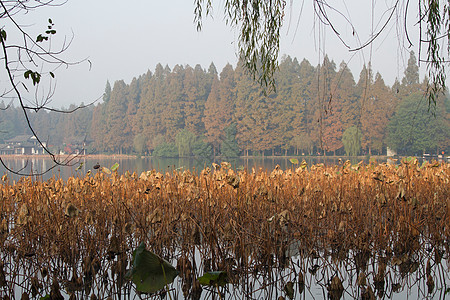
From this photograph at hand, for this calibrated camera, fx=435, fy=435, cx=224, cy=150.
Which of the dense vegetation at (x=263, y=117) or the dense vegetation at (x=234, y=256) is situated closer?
the dense vegetation at (x=234, y=256)

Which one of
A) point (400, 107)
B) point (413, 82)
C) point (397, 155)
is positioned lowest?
point (397, 155)

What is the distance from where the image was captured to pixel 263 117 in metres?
35.1

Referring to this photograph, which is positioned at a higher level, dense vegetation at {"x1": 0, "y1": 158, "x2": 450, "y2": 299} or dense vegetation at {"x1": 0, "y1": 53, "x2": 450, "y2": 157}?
dense vegetation at {"x1": 0, "y1": 53, "x2": 450, "y2": 157}

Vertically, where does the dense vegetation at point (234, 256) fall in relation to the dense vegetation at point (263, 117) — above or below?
below

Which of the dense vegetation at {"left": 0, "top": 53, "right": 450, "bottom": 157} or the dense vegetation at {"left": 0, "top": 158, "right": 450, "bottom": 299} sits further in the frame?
the dense vegetation at {"left": 0, "top": 53, "right": 450, "bottom": 157}

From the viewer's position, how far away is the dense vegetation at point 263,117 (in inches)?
1217

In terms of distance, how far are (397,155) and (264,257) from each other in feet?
103

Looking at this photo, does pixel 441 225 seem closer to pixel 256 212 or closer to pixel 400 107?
pixel 256 212

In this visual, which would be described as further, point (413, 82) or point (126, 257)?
point (413, 82)

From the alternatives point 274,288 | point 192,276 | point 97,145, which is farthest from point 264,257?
point 97,145

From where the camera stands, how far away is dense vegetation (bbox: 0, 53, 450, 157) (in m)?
30.9

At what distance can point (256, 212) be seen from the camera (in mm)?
3691

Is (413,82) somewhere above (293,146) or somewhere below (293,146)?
above

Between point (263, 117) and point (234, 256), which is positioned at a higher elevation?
point (263, 117)
